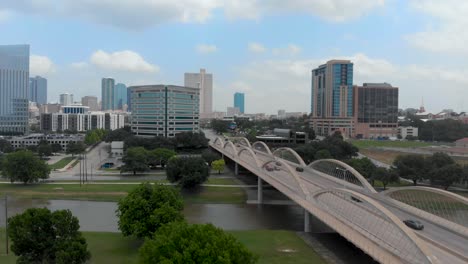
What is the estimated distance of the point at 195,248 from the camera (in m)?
12.9

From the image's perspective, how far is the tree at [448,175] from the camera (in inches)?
1521

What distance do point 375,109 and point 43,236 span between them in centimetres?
10650

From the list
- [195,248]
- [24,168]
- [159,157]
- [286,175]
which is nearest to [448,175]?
[286,175]

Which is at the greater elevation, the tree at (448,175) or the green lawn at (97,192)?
the tree at (448,175)

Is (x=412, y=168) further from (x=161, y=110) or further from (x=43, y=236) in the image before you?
(x=161, y=110)

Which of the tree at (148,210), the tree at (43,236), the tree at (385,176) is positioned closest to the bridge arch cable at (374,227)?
the tree at (148,210)

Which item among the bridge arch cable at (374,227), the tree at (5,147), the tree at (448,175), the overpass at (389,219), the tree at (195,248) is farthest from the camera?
the tree at (5,147)

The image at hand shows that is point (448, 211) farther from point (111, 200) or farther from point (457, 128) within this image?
point (457, 128)

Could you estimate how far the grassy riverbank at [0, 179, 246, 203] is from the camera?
Result: 123 feet

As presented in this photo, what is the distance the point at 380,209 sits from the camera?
16094mm

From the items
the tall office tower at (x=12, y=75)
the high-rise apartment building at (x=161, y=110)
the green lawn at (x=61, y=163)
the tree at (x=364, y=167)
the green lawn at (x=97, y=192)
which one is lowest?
the green lawn at (x=97, y=192)

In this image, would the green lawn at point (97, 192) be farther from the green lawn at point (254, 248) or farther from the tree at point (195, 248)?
the tree at point (195, 248)

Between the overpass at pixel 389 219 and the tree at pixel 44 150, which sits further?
the tree at pixel 44 150

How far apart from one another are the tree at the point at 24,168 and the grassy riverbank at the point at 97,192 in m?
0.90
